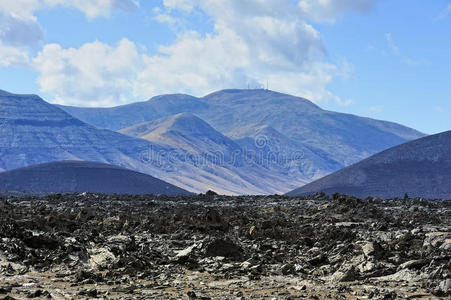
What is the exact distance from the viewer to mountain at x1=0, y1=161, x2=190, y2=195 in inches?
5965

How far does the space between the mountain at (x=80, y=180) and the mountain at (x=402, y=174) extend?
38.3 metres

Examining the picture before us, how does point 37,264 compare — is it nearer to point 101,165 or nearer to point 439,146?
point 439,146

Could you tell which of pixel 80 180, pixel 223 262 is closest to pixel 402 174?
pixel 80 180

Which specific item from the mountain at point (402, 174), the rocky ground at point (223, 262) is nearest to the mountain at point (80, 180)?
the mountain at point (402, 174)

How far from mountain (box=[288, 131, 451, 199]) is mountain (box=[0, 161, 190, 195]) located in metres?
38.3

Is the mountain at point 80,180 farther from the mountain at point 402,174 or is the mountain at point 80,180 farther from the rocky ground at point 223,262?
the rocky ground at point 223,262

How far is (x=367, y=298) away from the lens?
11172 millimetres

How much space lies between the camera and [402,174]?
14188cm

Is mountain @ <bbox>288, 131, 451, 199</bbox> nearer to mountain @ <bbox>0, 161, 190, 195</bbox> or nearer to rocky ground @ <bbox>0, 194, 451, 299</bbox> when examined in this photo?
mountain @ <bbox>0, 161, 190, 195</bbox>

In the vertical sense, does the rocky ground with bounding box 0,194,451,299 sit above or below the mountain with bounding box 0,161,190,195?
above

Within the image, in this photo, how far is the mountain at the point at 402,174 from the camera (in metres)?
133

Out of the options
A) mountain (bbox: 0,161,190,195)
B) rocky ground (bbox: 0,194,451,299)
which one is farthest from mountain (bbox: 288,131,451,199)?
rocky ground (bbox: 0,194,451,299)

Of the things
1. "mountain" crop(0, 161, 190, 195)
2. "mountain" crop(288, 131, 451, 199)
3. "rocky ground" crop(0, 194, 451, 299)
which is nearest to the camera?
"rocky ground" crop(0, 194, 451, 299)

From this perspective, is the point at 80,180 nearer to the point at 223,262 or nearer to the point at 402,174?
the point at 402,174
